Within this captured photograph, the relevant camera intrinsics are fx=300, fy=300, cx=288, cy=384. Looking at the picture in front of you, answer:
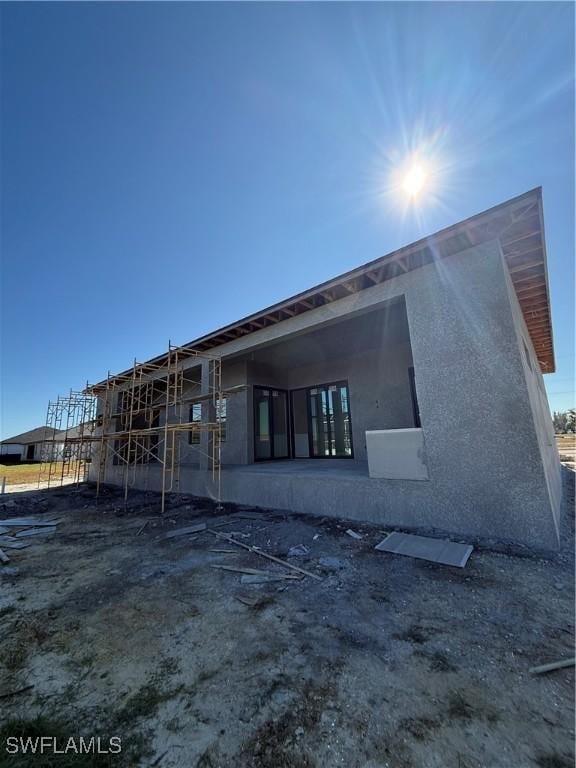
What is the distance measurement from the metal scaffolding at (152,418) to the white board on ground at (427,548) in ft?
17.6

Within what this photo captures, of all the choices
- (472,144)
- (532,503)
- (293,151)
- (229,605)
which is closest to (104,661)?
(229,605)

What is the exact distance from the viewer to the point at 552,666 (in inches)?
89.5

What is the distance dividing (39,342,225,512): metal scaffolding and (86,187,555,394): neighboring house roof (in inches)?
87.8

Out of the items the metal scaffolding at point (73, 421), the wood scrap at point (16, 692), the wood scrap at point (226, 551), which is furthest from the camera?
the metal scaffolding at point (73, 421)

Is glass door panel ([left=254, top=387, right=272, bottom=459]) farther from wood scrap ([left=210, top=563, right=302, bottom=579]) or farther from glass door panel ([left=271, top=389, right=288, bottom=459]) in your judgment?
wood scrap ([left=210, top=563, right=302, bottom=579])

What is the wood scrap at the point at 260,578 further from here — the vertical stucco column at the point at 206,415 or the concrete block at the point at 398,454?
the vertical stucco column at the point at 206,415

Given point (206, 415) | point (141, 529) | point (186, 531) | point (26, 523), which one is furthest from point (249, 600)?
point (26, 523)

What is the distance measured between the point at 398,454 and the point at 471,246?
13.1ft

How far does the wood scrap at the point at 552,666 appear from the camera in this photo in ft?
7.36

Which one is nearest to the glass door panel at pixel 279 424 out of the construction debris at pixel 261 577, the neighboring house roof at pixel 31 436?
the construction debris at pixel 261 577

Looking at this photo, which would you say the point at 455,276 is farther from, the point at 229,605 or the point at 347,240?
the point at 229,605

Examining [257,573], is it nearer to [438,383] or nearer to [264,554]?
[264,554]

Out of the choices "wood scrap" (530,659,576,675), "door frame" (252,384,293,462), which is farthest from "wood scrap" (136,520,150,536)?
"wood scrap" (530,659,576,675)

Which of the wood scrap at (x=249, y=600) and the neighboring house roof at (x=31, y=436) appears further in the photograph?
the neighboring house roof at (x=31, y=436)
